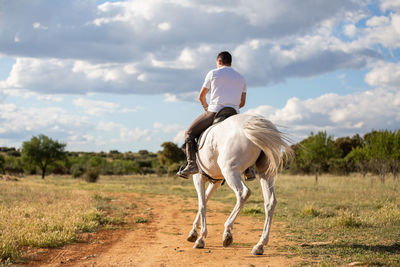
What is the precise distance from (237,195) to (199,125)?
1879mm

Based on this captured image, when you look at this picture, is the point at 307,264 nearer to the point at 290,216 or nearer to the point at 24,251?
the point at 24,251

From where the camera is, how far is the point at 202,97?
7.59 metres

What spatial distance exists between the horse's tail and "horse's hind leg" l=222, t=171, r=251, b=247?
1.94ft

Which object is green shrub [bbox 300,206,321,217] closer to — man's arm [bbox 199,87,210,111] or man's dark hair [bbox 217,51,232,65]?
man's arm [bbox 199,87,210,111]

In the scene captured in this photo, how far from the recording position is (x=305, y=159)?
128 ft

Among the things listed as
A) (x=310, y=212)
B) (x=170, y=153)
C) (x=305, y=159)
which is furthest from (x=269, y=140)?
(x=170, y=153)

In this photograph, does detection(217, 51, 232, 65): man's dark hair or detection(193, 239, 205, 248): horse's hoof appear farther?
detection(217, 51, 232, 65): man's dark hair

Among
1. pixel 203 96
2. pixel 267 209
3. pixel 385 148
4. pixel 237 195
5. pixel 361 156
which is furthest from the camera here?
pixel 361 156

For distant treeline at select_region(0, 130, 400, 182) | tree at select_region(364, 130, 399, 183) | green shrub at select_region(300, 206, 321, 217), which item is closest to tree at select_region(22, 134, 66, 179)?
distant treeline at select_region(0, 130, 400, 182)

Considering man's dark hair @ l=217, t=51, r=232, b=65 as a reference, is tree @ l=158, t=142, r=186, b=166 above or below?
below

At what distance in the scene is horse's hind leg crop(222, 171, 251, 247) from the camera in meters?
6.00

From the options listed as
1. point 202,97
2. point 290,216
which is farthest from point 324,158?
point 202,97

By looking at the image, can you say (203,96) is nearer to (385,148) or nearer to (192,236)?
(192,236)

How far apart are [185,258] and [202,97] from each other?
319 cm
